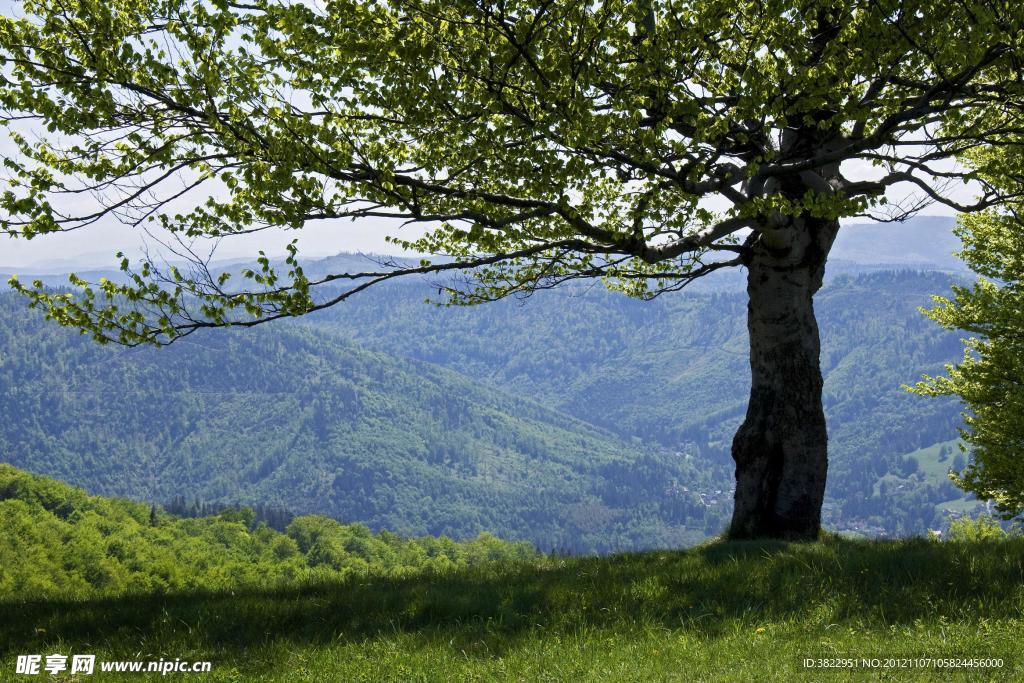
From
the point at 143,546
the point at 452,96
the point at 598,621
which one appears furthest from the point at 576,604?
the point at 143,546

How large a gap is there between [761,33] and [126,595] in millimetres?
11179

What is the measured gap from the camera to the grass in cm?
712

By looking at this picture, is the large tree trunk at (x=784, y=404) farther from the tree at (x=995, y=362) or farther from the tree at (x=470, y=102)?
the tree at (x=995, y=362)

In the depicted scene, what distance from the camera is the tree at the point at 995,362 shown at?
21.6m

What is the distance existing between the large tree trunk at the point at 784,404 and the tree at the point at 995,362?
9764mm

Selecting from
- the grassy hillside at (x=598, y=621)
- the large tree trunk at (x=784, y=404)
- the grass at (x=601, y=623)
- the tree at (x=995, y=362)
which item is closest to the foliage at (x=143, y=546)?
the tree at (x=995, y=362)

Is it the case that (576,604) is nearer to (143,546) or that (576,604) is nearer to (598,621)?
(598,621)

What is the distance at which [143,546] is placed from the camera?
92812 mm

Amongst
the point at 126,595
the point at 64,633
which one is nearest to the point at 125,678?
the point at 64,633

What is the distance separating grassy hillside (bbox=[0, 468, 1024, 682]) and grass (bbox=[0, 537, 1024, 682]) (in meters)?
0.02

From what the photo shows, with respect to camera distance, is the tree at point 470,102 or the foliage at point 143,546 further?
the foliage at point 143,546

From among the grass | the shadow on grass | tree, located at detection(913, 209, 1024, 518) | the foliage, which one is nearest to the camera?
the grass

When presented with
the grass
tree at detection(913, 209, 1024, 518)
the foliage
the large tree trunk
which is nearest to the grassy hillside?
the grass

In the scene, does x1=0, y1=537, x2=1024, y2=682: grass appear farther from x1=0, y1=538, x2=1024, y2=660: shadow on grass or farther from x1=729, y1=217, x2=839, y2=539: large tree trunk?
x1=729, y1=217, x2=839, y2=539: large tree trunk
